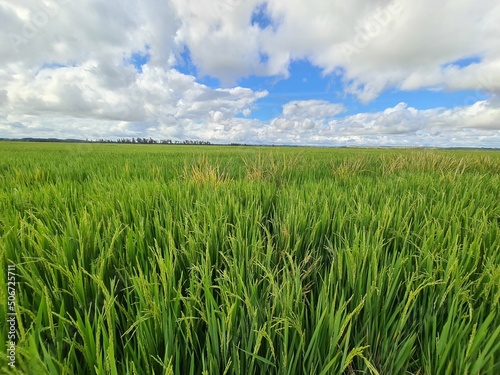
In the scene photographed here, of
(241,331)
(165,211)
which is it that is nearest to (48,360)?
(241,331)

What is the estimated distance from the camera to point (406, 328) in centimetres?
89

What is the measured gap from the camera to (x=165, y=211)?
177 cm

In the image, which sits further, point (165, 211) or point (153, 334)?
point (165, 211)

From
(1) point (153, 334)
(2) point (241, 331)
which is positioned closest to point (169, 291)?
(1) point (153, 334)

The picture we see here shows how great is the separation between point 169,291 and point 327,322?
0.54m

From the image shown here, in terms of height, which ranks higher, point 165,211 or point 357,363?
point 165,211

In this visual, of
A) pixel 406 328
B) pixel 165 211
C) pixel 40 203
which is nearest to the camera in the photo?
pixel 406 328

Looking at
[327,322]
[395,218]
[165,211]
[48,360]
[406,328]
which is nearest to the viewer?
[48,360]

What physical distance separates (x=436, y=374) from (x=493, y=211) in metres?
2.04

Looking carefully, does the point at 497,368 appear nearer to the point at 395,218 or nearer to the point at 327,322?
the point at 327,322

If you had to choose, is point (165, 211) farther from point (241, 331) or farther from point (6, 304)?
point (241, 331)

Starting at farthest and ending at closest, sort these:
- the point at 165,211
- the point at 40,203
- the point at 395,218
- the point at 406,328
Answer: the point at 40,203, the point at 165,211, the point at 395,218, the point at 406,328

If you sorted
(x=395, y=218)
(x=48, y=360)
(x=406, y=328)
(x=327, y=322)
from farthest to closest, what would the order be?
(x=395, y=218) < (x=406, y=328) < (x=327, y=322) < (x=48, y=360)

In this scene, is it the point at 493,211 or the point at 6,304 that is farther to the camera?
the point at 493,211
